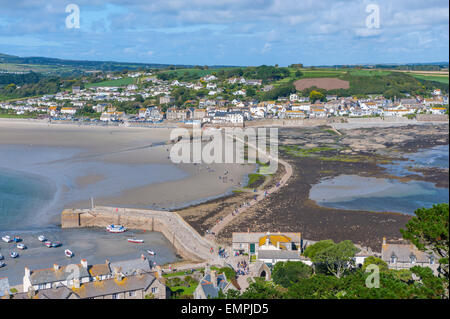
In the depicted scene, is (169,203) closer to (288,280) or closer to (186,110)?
(288,280)

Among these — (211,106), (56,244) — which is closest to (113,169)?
(56,244)

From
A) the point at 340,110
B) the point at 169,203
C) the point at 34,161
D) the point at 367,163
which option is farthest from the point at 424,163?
the point at 340,110

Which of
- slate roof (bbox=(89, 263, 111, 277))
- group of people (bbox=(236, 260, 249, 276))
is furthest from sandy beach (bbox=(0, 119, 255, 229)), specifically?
group of people (bbox=(236, 260, 249, 276))

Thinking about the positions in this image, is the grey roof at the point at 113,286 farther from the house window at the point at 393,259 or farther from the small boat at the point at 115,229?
the small boat at the point at 115,229

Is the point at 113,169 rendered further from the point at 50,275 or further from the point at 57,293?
the point at 57,293

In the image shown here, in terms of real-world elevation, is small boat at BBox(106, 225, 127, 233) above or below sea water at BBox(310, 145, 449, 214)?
below

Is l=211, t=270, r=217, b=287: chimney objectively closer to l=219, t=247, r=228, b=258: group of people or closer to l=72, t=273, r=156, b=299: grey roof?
l=72, t=273, r=156, b=299: grey roof

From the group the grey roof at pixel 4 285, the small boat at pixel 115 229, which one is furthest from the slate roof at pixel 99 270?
the small boat at pixel 115 229
